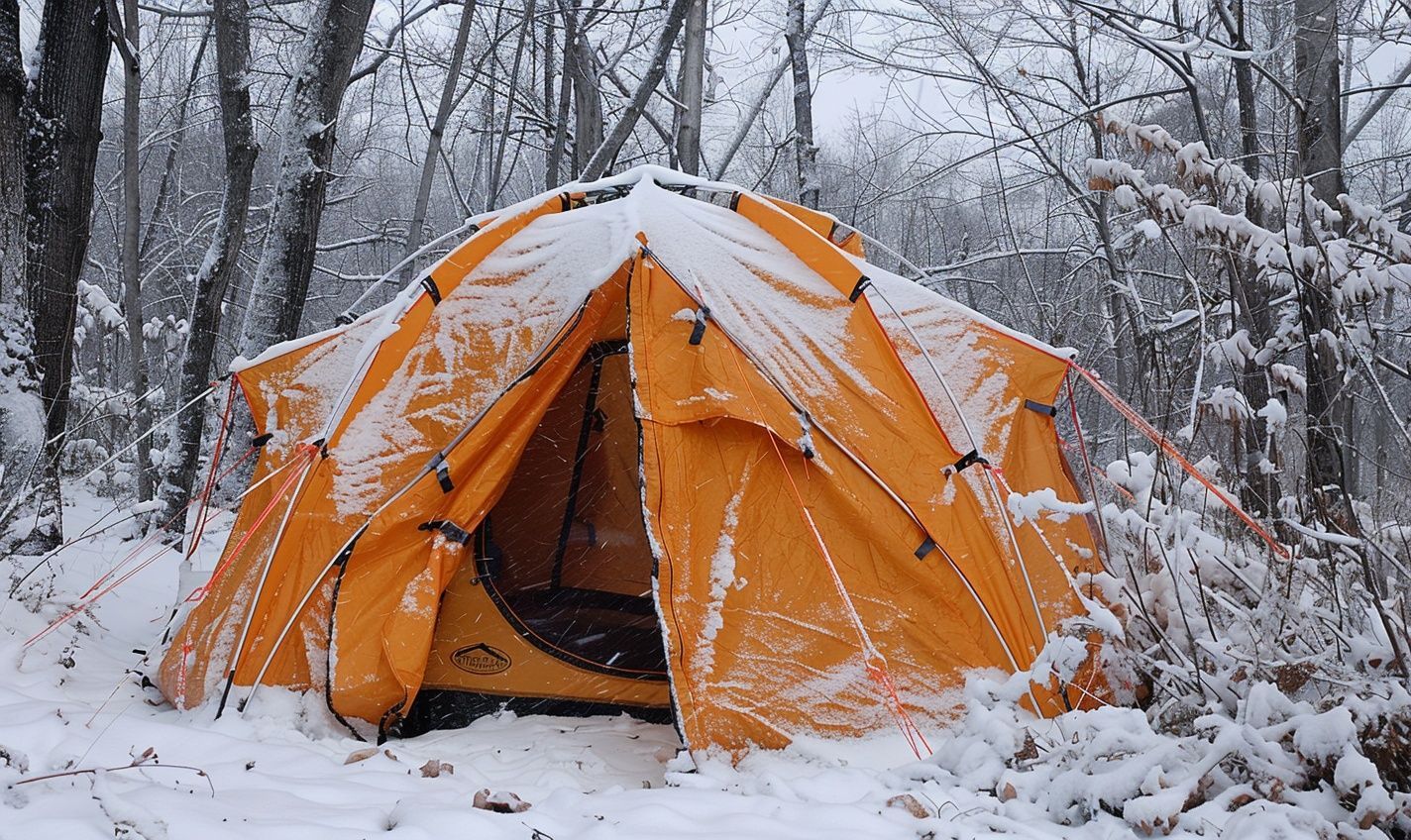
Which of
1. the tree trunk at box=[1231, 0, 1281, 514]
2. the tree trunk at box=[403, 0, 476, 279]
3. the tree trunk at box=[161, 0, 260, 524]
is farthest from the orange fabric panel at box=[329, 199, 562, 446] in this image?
the tree trunk at box=[403, 0, 476, 279]

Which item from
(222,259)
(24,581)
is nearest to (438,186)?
(222,259)

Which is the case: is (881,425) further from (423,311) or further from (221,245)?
(221,245)

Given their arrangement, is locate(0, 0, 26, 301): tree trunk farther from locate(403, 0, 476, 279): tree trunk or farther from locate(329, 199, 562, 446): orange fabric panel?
locate(403, 0, 476, 279): tree trunk

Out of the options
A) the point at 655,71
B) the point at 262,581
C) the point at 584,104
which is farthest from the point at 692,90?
the point at 262,581

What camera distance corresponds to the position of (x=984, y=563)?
386 cm

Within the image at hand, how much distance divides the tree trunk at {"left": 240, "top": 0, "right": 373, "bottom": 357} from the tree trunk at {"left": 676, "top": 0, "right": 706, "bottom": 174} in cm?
392

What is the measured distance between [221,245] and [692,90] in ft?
14.5

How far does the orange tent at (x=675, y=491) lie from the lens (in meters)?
3.68

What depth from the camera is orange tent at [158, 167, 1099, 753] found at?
3676 mm

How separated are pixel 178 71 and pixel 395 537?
1589 centimetres

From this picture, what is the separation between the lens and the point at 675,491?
370 cm

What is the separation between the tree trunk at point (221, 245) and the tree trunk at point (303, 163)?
1194 millimetres

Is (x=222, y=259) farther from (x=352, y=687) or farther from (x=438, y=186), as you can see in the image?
(x=438, y=186)

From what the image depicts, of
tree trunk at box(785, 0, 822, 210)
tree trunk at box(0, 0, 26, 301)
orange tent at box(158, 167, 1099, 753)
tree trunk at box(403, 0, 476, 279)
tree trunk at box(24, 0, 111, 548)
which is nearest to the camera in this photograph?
orange tent at box(158, 167, 1099, 753)
